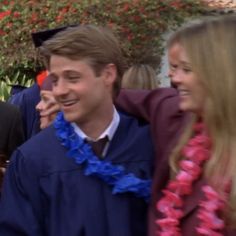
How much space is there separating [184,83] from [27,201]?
71cm

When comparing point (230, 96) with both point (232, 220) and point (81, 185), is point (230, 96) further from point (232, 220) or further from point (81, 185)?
point (81, 185)

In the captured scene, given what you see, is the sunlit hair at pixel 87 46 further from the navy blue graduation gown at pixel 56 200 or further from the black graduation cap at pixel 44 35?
the navy blue graduation gown at pixel 56 200

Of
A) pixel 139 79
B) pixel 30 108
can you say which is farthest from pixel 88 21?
pixel 30 108

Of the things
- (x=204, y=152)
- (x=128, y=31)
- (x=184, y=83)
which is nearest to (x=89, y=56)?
(x=184, y=83)

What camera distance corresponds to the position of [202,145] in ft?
8.52

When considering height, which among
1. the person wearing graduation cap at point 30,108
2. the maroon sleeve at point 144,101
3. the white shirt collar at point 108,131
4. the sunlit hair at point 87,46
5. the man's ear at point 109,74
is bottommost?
the person wearing graduation cap at point 30,108

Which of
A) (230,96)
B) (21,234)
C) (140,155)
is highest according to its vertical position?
(230,96)

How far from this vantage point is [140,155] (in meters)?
2.82

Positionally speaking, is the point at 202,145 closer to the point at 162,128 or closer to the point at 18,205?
the point at 162,128

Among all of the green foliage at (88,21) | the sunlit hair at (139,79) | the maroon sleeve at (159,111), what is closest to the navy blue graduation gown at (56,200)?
the maroon sleeve at (159,111)

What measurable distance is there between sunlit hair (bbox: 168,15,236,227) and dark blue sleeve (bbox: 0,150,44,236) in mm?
641

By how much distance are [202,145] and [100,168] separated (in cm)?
38

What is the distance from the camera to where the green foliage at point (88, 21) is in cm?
1098

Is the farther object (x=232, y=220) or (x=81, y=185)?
(x=81, y=185)
